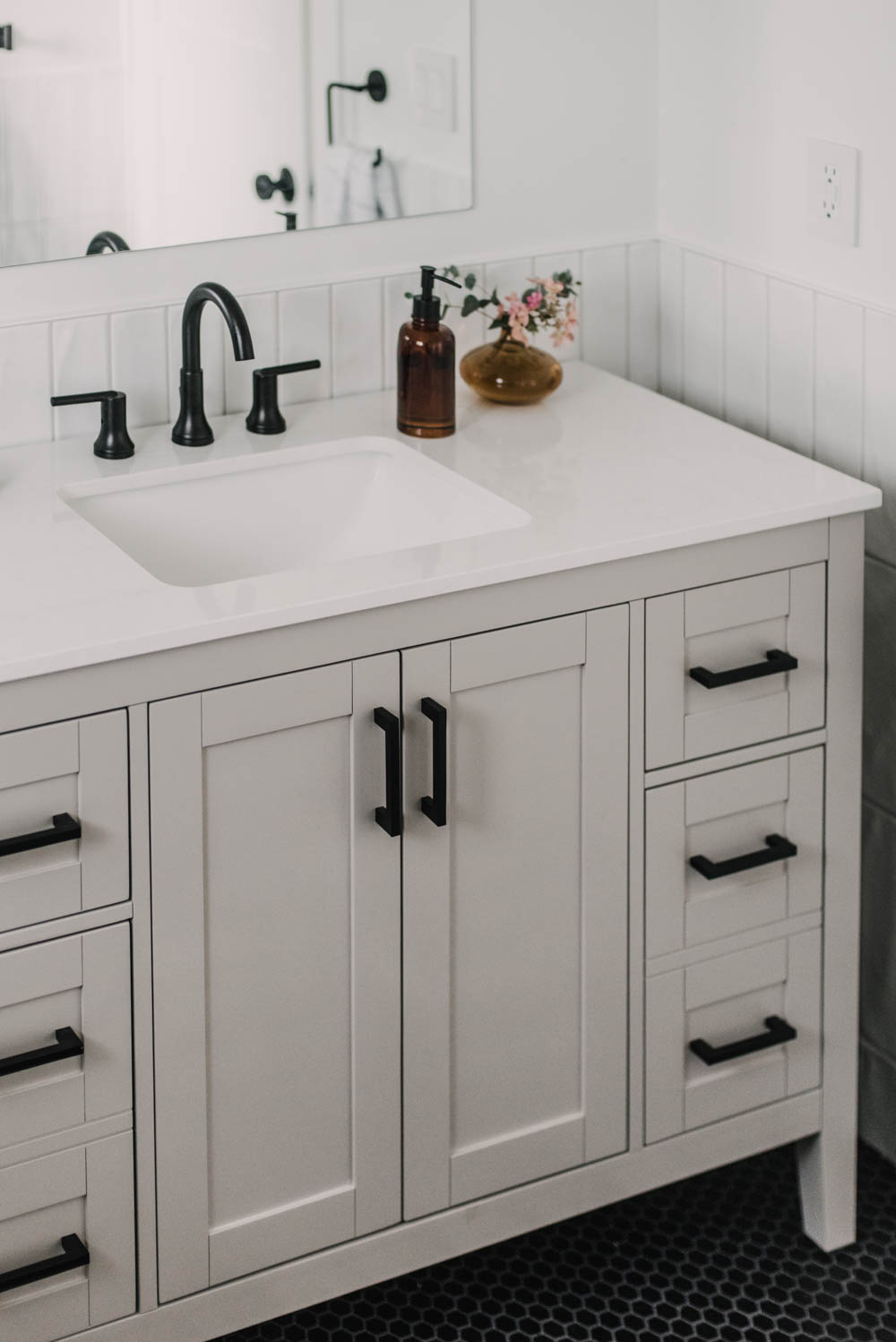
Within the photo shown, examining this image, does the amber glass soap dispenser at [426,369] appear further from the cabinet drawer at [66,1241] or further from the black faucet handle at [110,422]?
the cabinet drawer at [66,1241]

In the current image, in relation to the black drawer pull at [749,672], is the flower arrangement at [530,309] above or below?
above

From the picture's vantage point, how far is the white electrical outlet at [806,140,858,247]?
6.55 ft

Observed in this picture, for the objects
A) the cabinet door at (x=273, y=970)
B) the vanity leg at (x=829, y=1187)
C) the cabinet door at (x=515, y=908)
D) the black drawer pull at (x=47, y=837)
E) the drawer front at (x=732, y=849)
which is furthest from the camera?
the vanity leg at (x=829, y=1187)

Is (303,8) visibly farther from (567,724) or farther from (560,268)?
(567,724)

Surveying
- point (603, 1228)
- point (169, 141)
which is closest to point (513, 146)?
point (169, 141)

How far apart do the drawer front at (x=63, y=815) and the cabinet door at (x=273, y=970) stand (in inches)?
1.5

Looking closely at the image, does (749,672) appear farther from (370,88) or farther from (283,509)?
(370,88)

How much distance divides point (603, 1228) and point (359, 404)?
1067 mm

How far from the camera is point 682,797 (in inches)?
74.2

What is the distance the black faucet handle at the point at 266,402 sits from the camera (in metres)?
2.04

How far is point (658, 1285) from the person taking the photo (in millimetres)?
2086

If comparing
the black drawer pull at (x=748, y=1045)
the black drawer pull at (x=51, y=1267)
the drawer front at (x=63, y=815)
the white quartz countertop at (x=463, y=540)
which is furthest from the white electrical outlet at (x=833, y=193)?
the black drawer pull at (x=51, y=1267)

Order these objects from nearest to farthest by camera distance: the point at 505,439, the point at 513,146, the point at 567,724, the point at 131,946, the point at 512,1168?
1. the point at 131,946
2. the point at 567,724
3. the point at 512,1168
4. the point at 505,439
5. the point at 513,146

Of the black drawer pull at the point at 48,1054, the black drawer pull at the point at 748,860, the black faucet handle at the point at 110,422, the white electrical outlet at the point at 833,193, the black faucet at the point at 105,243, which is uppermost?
the white electrical outlet at the point at 833,193
